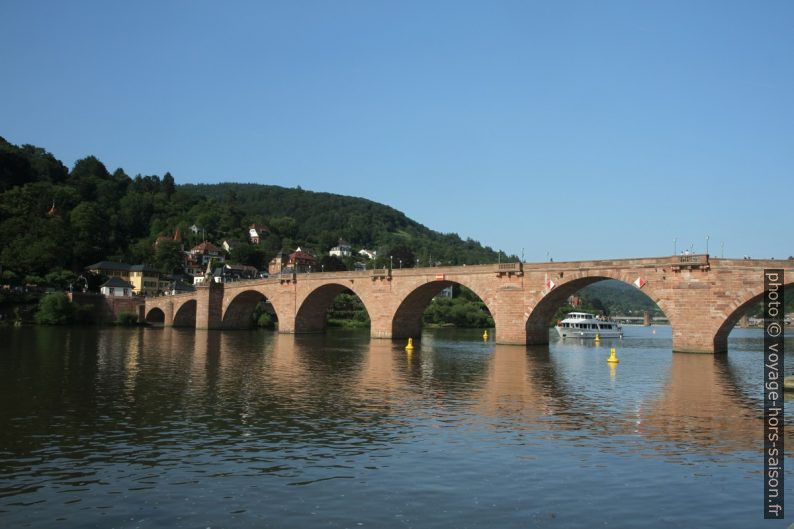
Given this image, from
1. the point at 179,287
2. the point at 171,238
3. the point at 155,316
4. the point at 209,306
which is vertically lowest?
the point at 155,316

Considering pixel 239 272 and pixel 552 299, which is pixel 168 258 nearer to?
pixel 239 272

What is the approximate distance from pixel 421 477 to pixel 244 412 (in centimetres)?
903

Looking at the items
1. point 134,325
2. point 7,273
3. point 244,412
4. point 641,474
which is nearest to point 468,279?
point 244,412

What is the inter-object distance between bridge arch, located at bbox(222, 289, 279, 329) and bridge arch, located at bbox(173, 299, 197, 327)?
7.48m

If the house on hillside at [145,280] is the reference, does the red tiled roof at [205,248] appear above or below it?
above

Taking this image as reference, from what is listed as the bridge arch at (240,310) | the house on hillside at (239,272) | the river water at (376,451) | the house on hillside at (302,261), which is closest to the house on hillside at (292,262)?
the house on hillside at (302,261)

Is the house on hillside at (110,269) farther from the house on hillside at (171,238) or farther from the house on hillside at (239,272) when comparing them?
the house on hillside at (171,238)

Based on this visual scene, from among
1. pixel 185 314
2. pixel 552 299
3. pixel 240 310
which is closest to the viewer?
pixel 552 299

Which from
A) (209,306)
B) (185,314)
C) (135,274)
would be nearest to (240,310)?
(209,306)

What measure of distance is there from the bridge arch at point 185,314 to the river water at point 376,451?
60868 mm

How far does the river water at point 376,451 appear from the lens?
11383 mm

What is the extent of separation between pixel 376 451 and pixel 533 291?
3651 centimetres

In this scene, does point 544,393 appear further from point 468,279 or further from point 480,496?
point 468,279

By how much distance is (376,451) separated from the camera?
15727 mm
